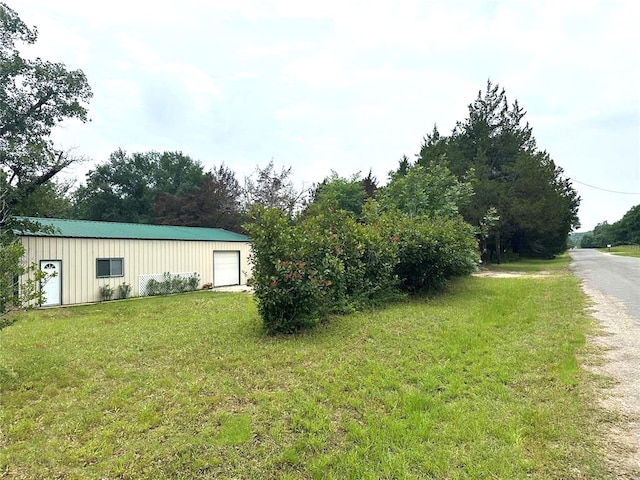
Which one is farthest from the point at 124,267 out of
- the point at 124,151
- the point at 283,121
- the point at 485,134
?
the point at 124,151

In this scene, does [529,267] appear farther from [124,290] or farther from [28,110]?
[28,110]

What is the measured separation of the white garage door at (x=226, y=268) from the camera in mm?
16703

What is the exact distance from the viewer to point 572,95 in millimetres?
12820

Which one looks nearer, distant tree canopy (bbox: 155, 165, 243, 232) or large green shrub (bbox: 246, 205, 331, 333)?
large green shrub (bbox: 246, 205, 331, 333)

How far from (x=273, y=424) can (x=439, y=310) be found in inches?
232

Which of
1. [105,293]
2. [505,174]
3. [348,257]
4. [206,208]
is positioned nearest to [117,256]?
[105,293]

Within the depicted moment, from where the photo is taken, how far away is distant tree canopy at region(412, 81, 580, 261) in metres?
23.1

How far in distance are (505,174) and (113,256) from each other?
82.7 feet

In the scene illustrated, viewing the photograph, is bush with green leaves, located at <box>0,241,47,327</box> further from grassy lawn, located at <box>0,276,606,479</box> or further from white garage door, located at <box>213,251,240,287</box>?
white garage door, located at <box>213,251,240,287</box>

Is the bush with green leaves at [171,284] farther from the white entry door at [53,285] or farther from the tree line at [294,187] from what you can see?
the tree line at [294,187]

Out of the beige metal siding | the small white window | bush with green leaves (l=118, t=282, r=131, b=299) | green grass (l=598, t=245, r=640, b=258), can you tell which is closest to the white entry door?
the beige metal siding

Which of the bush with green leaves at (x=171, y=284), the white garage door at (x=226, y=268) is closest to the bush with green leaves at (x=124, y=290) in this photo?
the bush with green leaves at (x=171, y=284)

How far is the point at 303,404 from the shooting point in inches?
132

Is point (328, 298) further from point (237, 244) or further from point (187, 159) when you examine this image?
point (187, 159)
